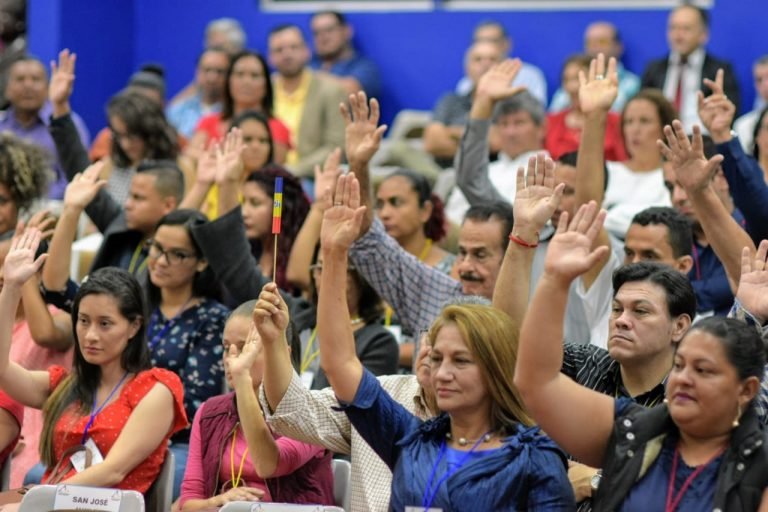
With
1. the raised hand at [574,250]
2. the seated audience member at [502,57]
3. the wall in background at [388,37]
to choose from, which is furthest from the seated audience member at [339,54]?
the raised hand at [574,250]

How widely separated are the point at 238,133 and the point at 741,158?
6.55ft

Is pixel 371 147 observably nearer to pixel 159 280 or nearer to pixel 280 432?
pixel 159 280

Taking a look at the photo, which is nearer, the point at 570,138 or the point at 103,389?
the point at 103,389

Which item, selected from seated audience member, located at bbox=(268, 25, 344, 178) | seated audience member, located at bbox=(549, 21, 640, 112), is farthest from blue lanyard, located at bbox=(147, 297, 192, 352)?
seated audience member, located at bbox=(549, 21, 640, 112)

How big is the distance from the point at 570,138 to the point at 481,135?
2.40 metres

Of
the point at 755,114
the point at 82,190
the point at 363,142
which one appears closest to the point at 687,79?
the point at 755,114

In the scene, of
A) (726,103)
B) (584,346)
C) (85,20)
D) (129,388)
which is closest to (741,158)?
(726,103)

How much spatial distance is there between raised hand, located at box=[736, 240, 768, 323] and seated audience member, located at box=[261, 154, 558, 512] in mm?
516

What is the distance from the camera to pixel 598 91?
4.52 m

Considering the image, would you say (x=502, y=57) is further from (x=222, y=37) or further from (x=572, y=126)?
(x=222, y=37)

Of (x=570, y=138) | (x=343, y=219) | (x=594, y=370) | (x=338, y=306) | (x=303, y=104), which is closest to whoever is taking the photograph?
(x=338, y=306)

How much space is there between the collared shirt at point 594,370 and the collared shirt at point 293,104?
14.3 ft

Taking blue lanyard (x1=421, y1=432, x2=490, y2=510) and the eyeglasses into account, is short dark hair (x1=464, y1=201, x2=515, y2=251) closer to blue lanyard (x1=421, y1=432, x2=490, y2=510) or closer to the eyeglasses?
the eyeglasses

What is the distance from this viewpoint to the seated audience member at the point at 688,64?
24.7 feet
